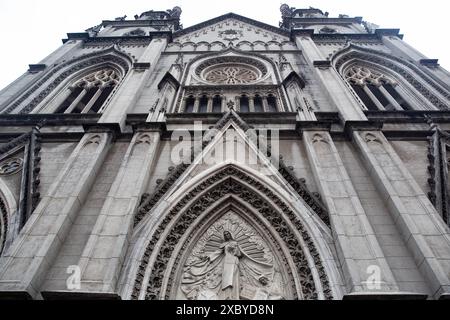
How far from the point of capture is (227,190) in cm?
870

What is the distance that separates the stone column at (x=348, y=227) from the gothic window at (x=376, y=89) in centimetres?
572

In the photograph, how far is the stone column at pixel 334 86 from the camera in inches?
417

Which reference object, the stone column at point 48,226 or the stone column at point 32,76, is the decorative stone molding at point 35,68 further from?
the stone column at point 48,226

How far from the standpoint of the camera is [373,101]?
43.7 ft

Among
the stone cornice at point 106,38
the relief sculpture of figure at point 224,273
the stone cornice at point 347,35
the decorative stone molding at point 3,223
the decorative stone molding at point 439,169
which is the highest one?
the stone cornice at point 106,38

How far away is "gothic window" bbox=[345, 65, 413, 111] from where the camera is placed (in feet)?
43.3

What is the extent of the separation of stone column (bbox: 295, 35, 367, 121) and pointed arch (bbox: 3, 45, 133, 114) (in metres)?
9.29

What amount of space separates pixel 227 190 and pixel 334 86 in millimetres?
6894

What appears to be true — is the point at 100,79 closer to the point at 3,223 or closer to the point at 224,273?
the point at 3,223

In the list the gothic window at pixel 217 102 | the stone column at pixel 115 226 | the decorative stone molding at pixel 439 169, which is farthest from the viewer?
the gothic window at pixel 217 102

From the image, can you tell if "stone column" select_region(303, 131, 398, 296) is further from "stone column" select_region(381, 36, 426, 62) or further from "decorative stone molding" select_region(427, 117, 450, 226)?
"stone column" select_region(381, 36, 426, 62)

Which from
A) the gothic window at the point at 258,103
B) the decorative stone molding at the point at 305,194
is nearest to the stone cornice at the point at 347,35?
the gothic window at the point at 258,103

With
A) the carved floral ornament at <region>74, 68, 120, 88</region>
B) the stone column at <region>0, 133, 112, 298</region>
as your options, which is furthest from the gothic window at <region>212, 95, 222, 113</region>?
the carved floral ornament at <region>74, 68, 120, 88</region>

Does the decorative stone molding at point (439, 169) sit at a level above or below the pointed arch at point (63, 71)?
below
